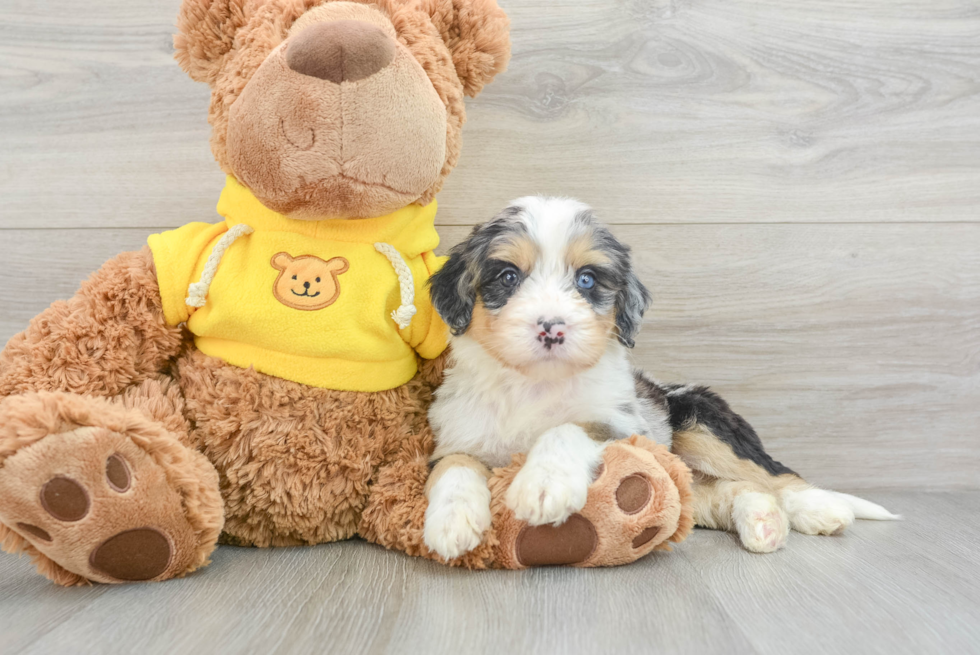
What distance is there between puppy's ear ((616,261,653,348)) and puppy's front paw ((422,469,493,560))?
0.53 m

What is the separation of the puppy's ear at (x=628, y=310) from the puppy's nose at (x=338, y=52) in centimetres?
79

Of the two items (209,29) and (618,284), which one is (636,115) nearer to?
(618,284)

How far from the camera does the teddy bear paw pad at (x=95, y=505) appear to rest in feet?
4.38

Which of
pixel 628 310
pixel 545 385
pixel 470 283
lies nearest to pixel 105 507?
pixel 470 283

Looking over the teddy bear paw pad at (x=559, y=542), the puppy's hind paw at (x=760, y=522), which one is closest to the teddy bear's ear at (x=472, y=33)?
the teddy bear paw pad at (x=559, y=542)

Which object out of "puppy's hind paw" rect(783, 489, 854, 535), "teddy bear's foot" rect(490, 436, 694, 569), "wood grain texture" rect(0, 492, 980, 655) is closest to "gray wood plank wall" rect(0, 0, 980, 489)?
"puppy's hind paw" rect(783, 489, 854, 535)

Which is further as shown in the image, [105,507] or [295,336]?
[295,336]

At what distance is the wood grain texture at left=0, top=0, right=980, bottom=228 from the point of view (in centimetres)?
235

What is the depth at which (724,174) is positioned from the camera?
95.5 inches

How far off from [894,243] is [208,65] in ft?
7.18

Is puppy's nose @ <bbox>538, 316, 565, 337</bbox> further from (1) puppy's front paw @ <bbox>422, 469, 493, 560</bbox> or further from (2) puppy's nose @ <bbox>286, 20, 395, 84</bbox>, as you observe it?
(2) puppy's nose @ <bbox>286, 20, 395, 84</bbox>

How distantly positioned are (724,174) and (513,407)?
3.83ft

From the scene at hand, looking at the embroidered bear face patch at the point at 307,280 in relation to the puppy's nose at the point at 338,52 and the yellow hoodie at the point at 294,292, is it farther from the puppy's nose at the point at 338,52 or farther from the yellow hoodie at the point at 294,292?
the puppy's nose at the point at 338,52

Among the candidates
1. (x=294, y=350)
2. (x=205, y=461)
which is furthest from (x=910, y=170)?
(x=205, y=461)
